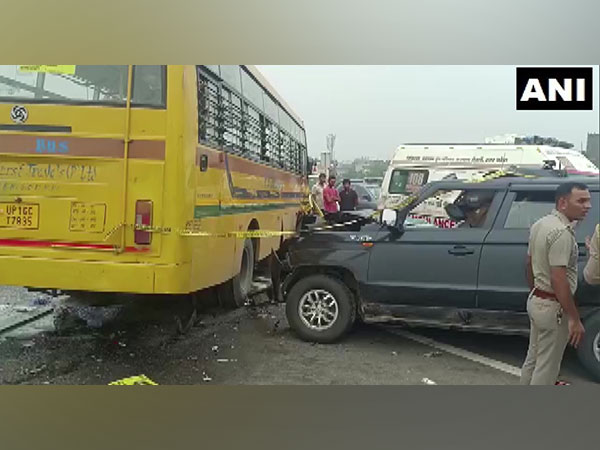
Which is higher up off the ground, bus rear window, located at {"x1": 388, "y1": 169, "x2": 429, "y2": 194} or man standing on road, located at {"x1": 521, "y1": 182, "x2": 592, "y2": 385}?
bus rear window, located at {"x1": 388, "y1": 169, "x2": 429, "y2": 194}

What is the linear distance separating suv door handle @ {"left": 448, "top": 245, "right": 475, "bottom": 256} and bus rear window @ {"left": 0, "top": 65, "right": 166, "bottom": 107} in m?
2.54

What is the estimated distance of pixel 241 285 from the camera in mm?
5133

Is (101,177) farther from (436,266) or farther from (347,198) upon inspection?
(436,266)

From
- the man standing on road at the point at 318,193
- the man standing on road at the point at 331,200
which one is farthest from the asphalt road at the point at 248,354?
the man standing on road at the point at 318,193

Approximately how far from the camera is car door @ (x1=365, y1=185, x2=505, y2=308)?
14.5 ft

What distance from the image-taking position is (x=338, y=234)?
493 cm

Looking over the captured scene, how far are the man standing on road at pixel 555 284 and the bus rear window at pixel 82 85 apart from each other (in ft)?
9.35

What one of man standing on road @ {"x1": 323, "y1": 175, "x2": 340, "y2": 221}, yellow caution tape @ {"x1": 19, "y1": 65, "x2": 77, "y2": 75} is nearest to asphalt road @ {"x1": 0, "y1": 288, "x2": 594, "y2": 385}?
man standing on road @ {"x1": 323, "y1": 175, "x2": 340, "y2": 221}

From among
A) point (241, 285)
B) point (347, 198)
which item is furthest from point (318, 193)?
point (241, 285)

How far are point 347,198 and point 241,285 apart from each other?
4.30 feet

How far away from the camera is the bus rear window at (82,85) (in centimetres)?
373

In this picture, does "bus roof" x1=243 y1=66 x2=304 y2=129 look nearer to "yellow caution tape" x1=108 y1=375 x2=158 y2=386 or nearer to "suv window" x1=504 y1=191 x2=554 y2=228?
"suv window" x1=504 y1=191 x2=554 y2=228

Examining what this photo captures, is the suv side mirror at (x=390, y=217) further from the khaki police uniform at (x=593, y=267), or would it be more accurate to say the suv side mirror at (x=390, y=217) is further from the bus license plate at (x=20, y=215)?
the bus license plate at (x=20, y=215)

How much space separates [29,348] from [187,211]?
2.14 m
